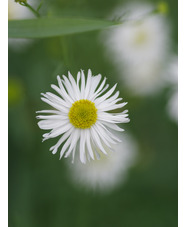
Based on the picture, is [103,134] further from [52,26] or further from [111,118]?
[52,26]

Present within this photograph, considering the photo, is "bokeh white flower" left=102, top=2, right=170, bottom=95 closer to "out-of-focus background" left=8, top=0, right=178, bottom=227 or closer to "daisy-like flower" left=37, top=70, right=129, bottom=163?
"out-of-focus background" left=8, top=0, right=178, bottom=227

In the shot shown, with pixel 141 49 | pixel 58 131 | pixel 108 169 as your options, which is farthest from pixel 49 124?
pixel 141 49

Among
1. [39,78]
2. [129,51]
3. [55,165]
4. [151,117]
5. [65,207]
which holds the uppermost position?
[129,51]

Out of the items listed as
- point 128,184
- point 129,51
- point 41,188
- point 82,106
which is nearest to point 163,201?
point 128,184

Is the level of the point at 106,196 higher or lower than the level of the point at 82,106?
lower

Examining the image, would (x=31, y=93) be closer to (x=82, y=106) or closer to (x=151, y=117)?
(x=151, y=117)

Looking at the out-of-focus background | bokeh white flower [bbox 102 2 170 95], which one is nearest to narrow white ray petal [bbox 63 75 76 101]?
the out-of-focus background

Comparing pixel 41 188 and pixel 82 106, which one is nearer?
pixel 82 106
